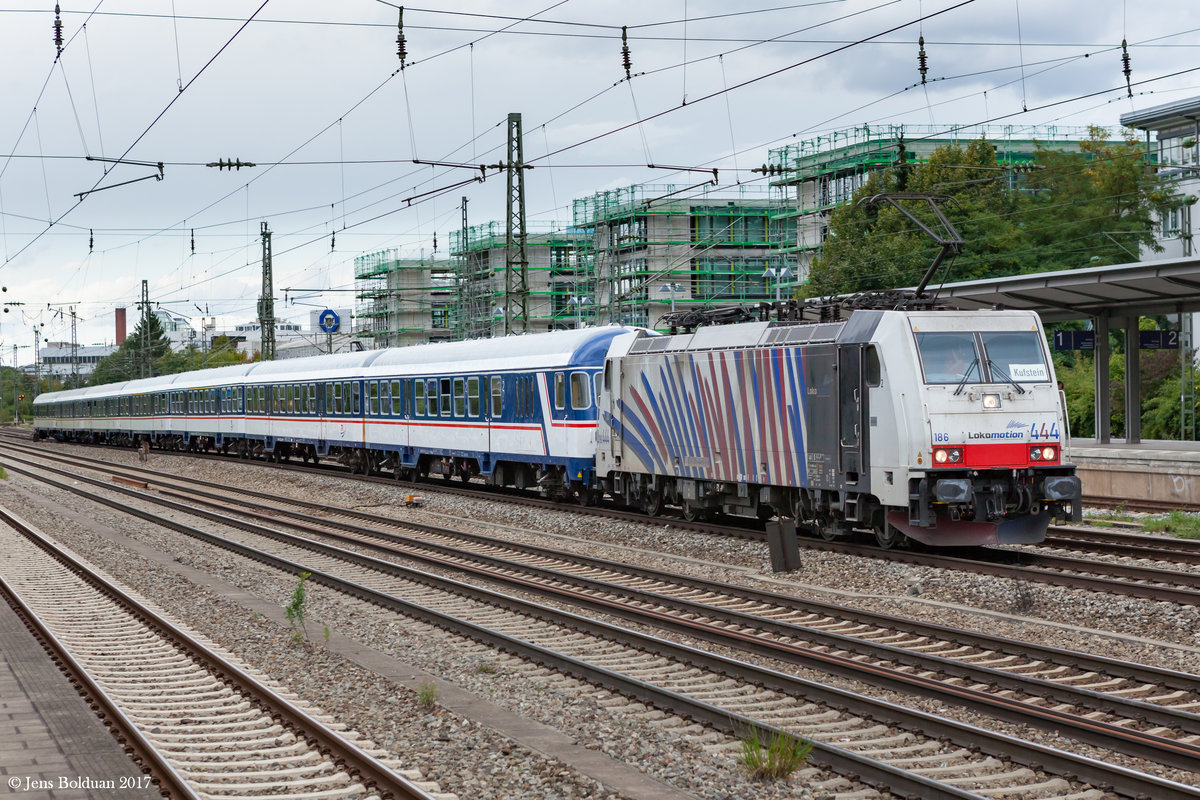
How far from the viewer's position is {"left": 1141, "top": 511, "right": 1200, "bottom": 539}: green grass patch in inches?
757

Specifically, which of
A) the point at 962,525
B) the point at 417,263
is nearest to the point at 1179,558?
the point at 962,525

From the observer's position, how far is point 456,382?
3023 cm

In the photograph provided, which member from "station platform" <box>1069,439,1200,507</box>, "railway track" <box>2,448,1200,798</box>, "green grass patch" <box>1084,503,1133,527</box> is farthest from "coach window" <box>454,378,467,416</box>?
"green grass patch" <box>1084,503,1133,527</box>

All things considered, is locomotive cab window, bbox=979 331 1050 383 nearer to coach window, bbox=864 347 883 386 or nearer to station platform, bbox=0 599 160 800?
coach window, bbox=864 347 883 386

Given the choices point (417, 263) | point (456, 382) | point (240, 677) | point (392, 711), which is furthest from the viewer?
point (417, 263)

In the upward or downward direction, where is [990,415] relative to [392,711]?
upward

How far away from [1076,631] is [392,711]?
21.6 feet

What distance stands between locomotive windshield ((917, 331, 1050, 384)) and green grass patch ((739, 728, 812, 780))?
8.61m

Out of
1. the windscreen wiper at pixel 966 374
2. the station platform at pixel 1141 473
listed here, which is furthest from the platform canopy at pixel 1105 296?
the windscreen wiper at pixel 966 374

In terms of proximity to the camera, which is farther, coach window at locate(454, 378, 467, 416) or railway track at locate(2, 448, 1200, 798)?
coach window at locate(454, 378, 467, 416)

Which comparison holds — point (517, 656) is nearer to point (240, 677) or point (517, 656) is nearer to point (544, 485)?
point (240, 677)

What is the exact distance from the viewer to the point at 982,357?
1636 centimetres

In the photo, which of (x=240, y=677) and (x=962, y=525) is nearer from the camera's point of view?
(x=240, y=677)

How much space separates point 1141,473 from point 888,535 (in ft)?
36.3
